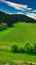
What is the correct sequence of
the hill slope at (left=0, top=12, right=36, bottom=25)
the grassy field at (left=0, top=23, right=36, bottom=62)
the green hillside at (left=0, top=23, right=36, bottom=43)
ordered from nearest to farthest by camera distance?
the grassy field at (left=0, top=23, right=36, bottom=62) < the hill slope at (left=0, top=12, right=36, bottom=25) < the green hillside at (left=0, top=23, right=36, bottom=43)

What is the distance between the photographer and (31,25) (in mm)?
7746

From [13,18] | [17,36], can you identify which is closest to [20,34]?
[17,36]

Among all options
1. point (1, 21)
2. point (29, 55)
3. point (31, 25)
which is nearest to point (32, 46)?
point (29, 55)

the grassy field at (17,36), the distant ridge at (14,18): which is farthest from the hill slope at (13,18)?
the grassy field at (17,36)

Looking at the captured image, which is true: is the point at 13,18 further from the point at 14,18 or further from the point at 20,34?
the point at 20,34

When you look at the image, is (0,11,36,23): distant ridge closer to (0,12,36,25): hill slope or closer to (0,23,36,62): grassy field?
(0,12,36,25): hill slope

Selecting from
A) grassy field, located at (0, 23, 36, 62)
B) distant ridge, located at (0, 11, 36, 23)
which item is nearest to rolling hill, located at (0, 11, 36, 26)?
distant ridge, located at (0, 11, 36, 23)

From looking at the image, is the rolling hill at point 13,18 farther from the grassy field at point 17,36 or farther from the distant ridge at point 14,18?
the grassy field at point 17,36

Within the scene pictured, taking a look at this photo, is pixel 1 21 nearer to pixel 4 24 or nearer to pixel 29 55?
pixel 4 24

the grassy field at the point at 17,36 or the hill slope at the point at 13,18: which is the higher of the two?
the hill slope at the point at 13,18

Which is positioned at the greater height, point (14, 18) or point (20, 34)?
point (14, 18)

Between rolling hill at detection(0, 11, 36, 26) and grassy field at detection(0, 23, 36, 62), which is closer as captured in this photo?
grassy field at detection(0, 23, 36, 62)

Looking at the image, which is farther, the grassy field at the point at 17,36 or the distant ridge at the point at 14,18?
the distant ridge at the point at 14,18

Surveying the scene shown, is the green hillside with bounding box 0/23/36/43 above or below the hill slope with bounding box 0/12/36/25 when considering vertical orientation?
below
